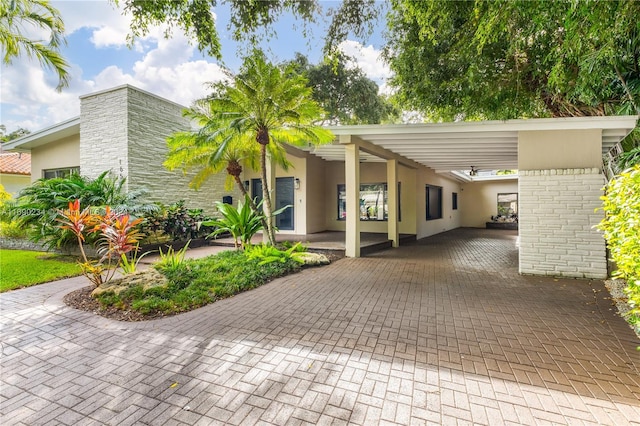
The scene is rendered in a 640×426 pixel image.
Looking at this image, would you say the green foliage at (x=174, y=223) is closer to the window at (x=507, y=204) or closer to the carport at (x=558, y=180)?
the carport at (x=558, y=180)

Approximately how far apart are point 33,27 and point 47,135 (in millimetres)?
5008

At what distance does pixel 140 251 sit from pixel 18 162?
1299cm

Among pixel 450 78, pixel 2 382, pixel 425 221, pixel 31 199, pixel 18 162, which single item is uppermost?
pixel 450 78

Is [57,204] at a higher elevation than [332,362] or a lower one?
higher

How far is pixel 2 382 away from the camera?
8.42ft

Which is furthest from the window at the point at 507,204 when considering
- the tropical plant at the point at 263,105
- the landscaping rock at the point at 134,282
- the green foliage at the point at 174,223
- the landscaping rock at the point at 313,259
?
the landscaping rock at the point at 134,282

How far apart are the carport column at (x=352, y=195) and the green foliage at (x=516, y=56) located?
311cm

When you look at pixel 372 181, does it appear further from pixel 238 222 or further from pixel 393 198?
pixel 238 222

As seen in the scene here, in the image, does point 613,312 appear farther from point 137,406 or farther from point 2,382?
point 2,382

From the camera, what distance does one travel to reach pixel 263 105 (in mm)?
7168

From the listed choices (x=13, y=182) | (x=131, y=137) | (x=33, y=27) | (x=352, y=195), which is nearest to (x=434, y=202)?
(x=352, y=195)

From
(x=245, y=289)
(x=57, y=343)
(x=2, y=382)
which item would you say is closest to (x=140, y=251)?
(x=245, y=289)

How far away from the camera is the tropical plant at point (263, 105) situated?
6.87m

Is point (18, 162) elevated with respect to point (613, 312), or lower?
Result: elevated
